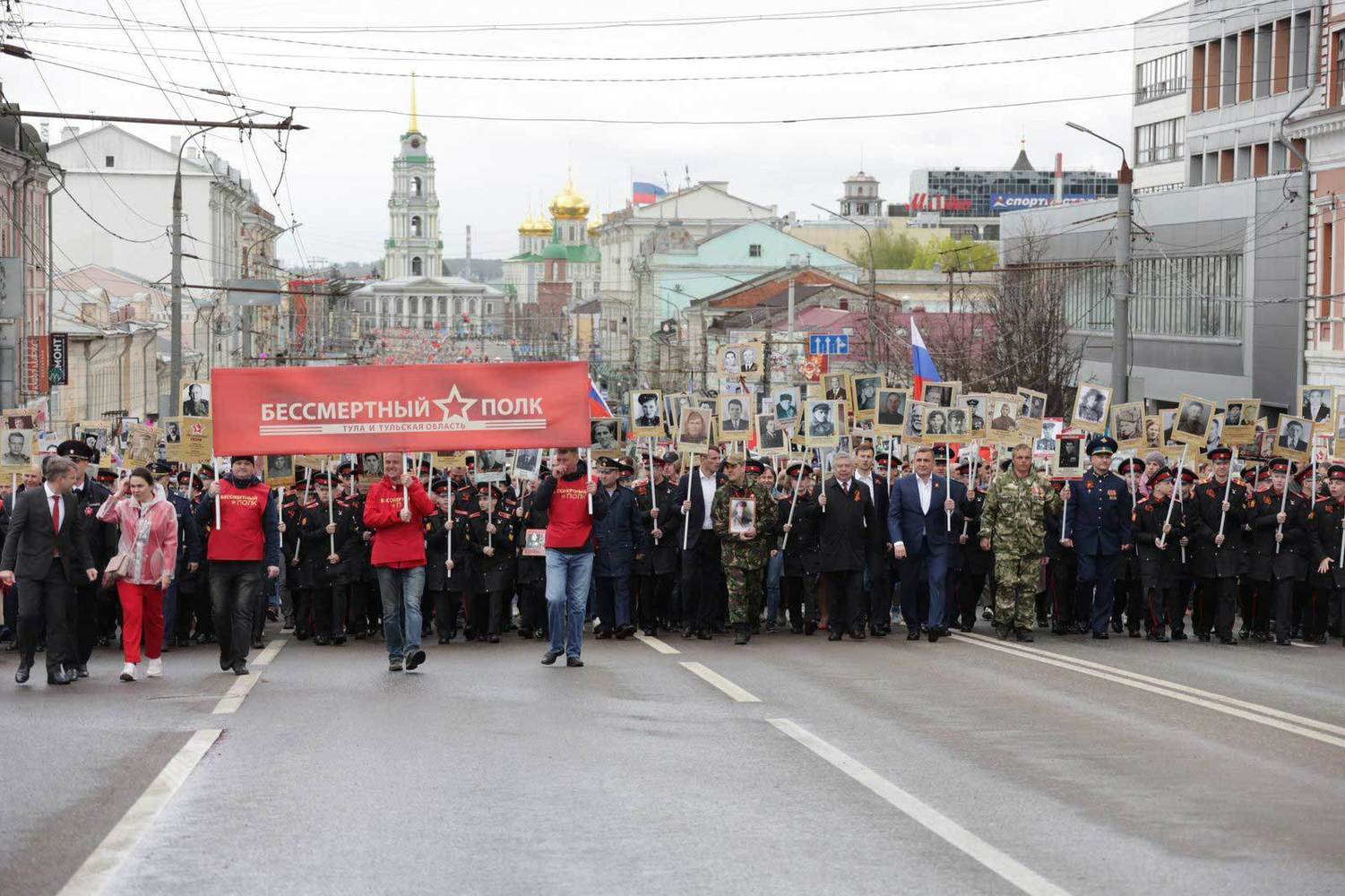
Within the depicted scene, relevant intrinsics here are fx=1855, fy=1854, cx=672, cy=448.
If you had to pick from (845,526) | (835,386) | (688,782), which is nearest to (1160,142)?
(835,386)

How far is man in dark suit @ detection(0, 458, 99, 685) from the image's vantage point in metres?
13.8

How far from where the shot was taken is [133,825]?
323 inches

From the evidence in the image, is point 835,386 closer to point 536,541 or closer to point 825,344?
point 536,541

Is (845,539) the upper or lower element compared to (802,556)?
upper

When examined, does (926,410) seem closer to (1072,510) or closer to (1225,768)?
(1072,510)

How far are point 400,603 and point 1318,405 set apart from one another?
36.8 feet

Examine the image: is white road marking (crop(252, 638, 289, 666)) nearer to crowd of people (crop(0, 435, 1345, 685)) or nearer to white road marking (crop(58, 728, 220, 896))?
crowd of people (crop(0, 435, 1345, 685))

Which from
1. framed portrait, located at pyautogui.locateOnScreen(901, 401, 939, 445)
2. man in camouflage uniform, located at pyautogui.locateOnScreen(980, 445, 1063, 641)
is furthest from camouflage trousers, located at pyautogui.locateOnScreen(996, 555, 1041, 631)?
framed portrait, located at pyautogui.locateOnScreen(901, 401, 939, 445)

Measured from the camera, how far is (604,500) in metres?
15.4

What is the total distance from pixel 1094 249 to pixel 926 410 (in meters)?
40.1

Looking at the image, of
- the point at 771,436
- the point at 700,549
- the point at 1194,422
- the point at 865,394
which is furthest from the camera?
the point at 865,394

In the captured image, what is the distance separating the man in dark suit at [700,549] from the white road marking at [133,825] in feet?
25.8

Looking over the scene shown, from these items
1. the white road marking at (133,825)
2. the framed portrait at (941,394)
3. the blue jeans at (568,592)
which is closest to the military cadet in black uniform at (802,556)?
the framed portrait at (941,394)

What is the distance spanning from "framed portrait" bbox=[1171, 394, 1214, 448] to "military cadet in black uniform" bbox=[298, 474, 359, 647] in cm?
877
